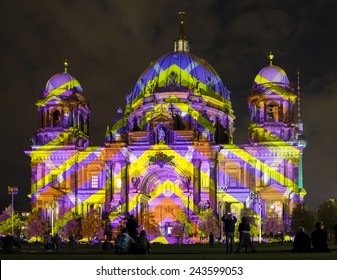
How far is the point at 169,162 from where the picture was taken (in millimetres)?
110875

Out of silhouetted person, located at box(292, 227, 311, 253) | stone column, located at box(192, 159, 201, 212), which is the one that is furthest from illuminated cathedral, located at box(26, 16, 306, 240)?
silhouetted person, located at box(292, 227, 311, 253)

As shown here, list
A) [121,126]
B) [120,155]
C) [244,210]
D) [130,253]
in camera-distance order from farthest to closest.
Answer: [121,126] < [120,155] < [244,210] < [130,253]

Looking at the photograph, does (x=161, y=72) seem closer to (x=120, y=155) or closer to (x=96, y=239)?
(x=120, y=155)

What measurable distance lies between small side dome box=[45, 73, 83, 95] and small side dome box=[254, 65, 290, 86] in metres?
28.4

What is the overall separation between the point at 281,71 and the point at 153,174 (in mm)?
25004

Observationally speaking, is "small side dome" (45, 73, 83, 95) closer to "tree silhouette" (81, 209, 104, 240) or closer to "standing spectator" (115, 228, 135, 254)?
"tree silhouette" (81, 209, 104, 240)

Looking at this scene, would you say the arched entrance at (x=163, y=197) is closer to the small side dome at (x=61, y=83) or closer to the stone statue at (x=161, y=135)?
the stone statue at (x=161, y=135)

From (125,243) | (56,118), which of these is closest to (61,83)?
(56,118)

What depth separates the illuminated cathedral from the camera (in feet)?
361

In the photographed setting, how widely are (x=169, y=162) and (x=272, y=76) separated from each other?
2086cm

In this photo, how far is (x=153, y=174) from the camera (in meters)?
113

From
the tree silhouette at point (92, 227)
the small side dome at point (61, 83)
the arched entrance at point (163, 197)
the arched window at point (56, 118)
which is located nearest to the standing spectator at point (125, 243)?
the tree silhouette at point (92, 227)

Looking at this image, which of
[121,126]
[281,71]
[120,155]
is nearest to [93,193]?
[120,155]

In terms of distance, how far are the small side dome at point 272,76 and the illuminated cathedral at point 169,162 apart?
5.9 inches
